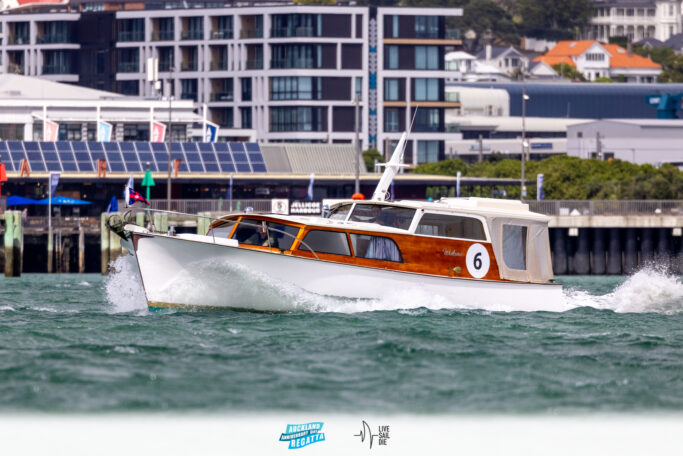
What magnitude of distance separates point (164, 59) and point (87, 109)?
85.7 feet

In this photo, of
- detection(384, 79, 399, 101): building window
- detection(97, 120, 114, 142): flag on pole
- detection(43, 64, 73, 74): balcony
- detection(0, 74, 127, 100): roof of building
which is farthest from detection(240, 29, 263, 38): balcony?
detection(97, 120, 114, 142): flag on pole

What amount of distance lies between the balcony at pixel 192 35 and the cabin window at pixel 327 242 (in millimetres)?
98778

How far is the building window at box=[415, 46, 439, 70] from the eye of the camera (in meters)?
127

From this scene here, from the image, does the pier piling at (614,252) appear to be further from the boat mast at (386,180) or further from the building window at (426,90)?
the building window at (426,90)

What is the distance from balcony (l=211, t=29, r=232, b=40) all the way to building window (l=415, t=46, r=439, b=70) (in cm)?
1784


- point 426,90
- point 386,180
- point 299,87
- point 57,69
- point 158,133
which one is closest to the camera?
point 386,180

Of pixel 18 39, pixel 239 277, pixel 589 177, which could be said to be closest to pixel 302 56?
pixel 589 177

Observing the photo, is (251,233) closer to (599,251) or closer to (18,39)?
(599,251)

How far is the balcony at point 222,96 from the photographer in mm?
129525

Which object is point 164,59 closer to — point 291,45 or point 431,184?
point 291,45

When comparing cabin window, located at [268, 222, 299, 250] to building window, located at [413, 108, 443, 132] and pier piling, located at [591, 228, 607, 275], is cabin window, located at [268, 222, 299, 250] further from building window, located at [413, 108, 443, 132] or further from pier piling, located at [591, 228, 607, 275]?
building window, located at [413, 108, 443, 132]

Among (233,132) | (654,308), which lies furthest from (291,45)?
(654,308)

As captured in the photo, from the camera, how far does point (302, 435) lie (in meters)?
20.1

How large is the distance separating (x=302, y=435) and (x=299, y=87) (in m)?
106
